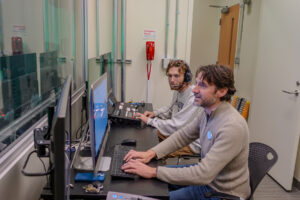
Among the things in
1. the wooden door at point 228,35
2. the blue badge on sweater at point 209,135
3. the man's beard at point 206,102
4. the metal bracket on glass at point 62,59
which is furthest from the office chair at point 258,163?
the wooden door at point 228,35

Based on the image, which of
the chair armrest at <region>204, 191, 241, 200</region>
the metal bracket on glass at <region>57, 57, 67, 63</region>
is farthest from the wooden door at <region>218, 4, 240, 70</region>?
the chair armrest at <region>204, 191, 241, 200</region>

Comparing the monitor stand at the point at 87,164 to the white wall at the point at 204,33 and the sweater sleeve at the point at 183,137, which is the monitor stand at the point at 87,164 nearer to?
the sweater sleeve at the point at 183,137

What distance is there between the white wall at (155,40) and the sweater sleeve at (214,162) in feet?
7.14

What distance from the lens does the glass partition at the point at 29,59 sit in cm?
128

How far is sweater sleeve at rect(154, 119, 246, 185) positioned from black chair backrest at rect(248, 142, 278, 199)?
0.23 m

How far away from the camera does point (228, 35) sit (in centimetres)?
470

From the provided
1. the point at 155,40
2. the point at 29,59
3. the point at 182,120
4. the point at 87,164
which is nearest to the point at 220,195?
the point at 87,164

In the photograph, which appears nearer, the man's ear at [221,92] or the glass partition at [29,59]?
the glass partition at [29,59]

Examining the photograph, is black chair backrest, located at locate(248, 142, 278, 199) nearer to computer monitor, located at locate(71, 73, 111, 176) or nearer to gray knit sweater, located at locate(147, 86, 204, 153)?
gray knit sweater, located at locate(147, 86, 204, 153)

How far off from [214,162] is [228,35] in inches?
152

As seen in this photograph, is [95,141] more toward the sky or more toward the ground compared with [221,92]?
more toward the ground

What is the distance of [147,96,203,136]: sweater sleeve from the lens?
82.0 inches

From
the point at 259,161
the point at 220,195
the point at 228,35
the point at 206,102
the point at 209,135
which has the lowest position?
the point at 220,195

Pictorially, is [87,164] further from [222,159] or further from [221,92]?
[221,92]
